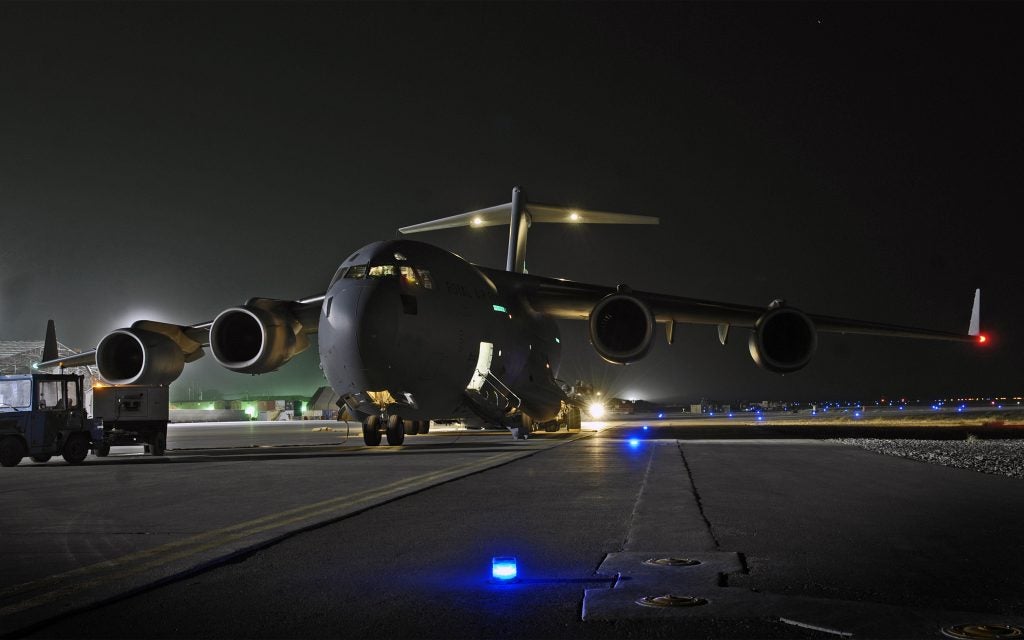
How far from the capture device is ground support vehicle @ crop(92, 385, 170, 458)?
18.8 metres

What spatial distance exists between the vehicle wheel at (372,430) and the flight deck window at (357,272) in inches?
132

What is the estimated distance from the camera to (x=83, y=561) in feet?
18.4

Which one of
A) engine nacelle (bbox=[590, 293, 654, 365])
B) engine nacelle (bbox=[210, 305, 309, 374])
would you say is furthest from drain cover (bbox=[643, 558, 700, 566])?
engine nacelle (bbox=[210, 305, 309, 374])

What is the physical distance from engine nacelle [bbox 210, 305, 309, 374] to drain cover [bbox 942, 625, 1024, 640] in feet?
59.4

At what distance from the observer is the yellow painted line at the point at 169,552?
464cm

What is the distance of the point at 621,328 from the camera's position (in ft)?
70.3

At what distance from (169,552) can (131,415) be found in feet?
47.4

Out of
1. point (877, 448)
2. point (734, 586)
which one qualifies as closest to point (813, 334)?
point (877, 448)

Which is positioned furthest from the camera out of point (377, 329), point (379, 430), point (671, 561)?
point (379, 430)

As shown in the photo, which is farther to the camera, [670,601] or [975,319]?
[975,319]

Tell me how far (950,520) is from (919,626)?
3735 millimetres

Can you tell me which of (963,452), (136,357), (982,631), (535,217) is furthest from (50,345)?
(982,631)

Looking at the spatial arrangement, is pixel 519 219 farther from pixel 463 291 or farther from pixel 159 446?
pixel 159 446

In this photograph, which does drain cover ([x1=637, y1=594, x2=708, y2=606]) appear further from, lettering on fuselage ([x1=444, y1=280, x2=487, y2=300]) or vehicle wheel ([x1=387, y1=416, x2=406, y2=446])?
vehicle wheel ([x1=387, y1=416, x2=406, y2=446])
